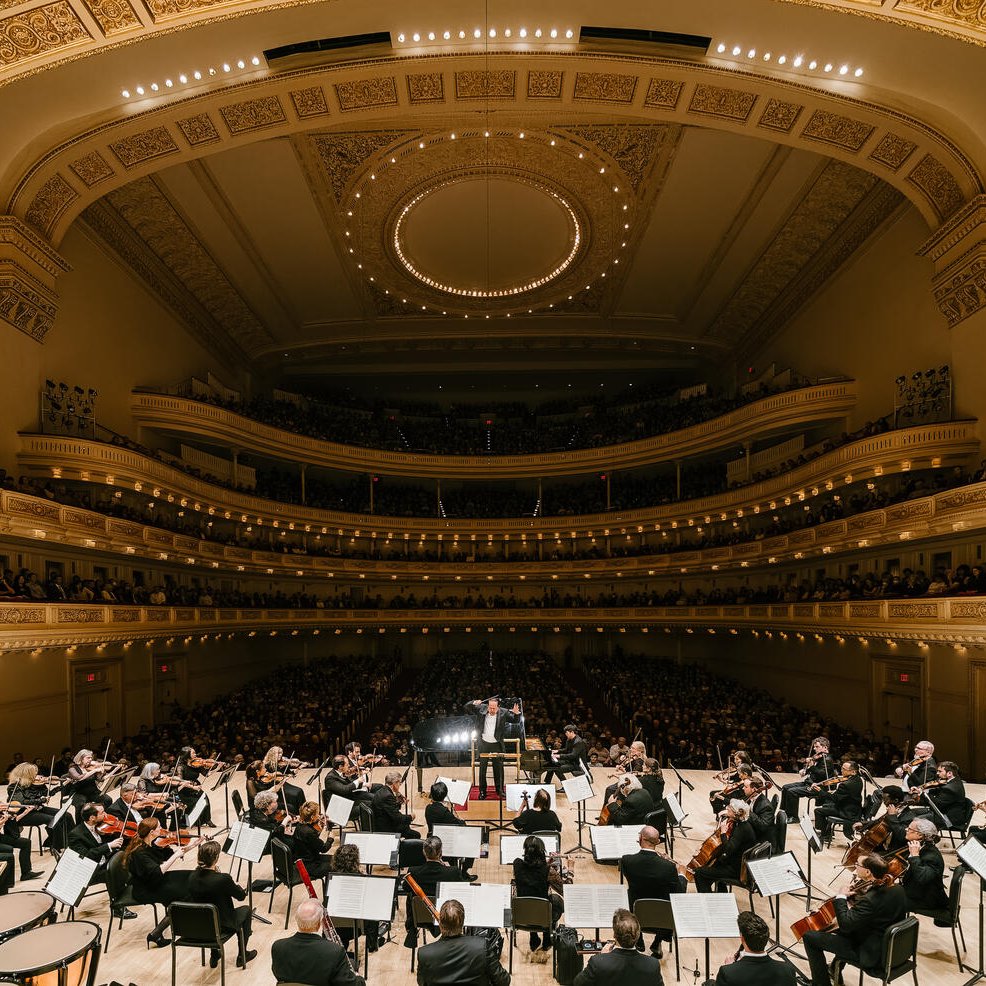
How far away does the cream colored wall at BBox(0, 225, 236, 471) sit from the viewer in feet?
55.1

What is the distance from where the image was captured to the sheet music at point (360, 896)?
6.07m

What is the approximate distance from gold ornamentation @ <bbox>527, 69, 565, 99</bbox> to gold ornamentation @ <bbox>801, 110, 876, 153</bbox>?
5.56 meters

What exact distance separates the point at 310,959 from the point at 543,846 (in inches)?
103

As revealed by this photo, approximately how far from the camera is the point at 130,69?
13938mm

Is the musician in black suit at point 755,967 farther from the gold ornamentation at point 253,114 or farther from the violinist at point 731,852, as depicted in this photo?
the gold ornamentation at point 253,114

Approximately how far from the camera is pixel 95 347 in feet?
66.8

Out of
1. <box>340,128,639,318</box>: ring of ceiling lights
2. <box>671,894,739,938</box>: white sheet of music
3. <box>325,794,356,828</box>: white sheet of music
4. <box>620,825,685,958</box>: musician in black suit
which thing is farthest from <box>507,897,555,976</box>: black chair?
<box>340,128,639,318</box>: ring of ceiling lights

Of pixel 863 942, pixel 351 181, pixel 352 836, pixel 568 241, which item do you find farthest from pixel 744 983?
pixel 568 241

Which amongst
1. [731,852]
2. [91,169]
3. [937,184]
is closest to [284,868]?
[731,852]

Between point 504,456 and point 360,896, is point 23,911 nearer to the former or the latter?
point 360,896

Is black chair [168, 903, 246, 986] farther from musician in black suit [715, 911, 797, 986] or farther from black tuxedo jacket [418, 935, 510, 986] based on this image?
musician in black suit [715, 911, 797, 986]

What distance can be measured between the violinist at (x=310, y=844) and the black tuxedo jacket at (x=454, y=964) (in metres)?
3.02

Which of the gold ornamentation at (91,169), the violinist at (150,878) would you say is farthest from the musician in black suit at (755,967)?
the gold ornamentation at (91,169)

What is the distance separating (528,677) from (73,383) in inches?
678
